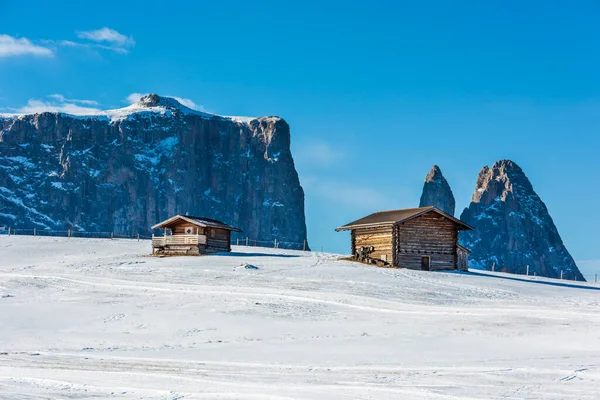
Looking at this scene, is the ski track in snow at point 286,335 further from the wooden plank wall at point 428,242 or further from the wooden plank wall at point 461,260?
the wooden plank wall at point 461,260

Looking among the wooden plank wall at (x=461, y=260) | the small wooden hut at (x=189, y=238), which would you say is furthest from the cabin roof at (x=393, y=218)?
the small wooden hut at (x=189, y=238)

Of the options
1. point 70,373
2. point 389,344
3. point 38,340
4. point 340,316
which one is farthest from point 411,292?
point 70,373

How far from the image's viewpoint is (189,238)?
55188mm

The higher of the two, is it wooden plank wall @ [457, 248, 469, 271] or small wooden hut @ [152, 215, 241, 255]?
small wooden hut @ [152, 215, 241, 255]

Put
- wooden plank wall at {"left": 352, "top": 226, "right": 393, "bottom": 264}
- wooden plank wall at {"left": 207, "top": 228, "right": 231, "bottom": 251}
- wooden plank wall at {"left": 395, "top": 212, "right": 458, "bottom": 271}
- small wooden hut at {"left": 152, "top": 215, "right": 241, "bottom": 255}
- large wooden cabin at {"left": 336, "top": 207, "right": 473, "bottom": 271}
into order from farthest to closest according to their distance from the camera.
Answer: wooden plank wall at {"left": 207, "top": 228, "right": 231, "bottom": 251} → small wooden hut at {"left": 152, "top": 215, "right": 241, "bottom": 255} → wooden plank wall at {"left": 352, "top": 226, "right": 393, "bottom": 264} → wooden plank wall at {"left": 395, "top": 212, "right": 458, "bottom": 271} → large wooden cabin at {"left": 336, "top": 207, "right": 473, "bottom": 271}

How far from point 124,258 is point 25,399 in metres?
41.5

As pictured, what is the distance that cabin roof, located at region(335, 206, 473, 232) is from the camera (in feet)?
163

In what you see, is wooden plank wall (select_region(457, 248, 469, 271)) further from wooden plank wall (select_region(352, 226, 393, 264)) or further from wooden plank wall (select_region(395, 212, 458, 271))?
wooden plank wall (select_region(352, 226, 393, 264))

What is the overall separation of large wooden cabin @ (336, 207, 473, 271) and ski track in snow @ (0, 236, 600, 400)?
377 centimetres

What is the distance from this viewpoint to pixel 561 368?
16.2 m

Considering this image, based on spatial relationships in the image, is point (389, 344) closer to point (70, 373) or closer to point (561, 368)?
point (561, 368)

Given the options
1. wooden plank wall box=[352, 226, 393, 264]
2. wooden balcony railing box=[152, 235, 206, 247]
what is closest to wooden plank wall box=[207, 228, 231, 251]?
wooden balcony railing box=[152, 235, 206, 247]

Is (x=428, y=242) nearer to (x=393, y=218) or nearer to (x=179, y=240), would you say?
(x=393, y=218)

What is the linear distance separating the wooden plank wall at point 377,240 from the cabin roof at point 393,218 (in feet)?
1.65
